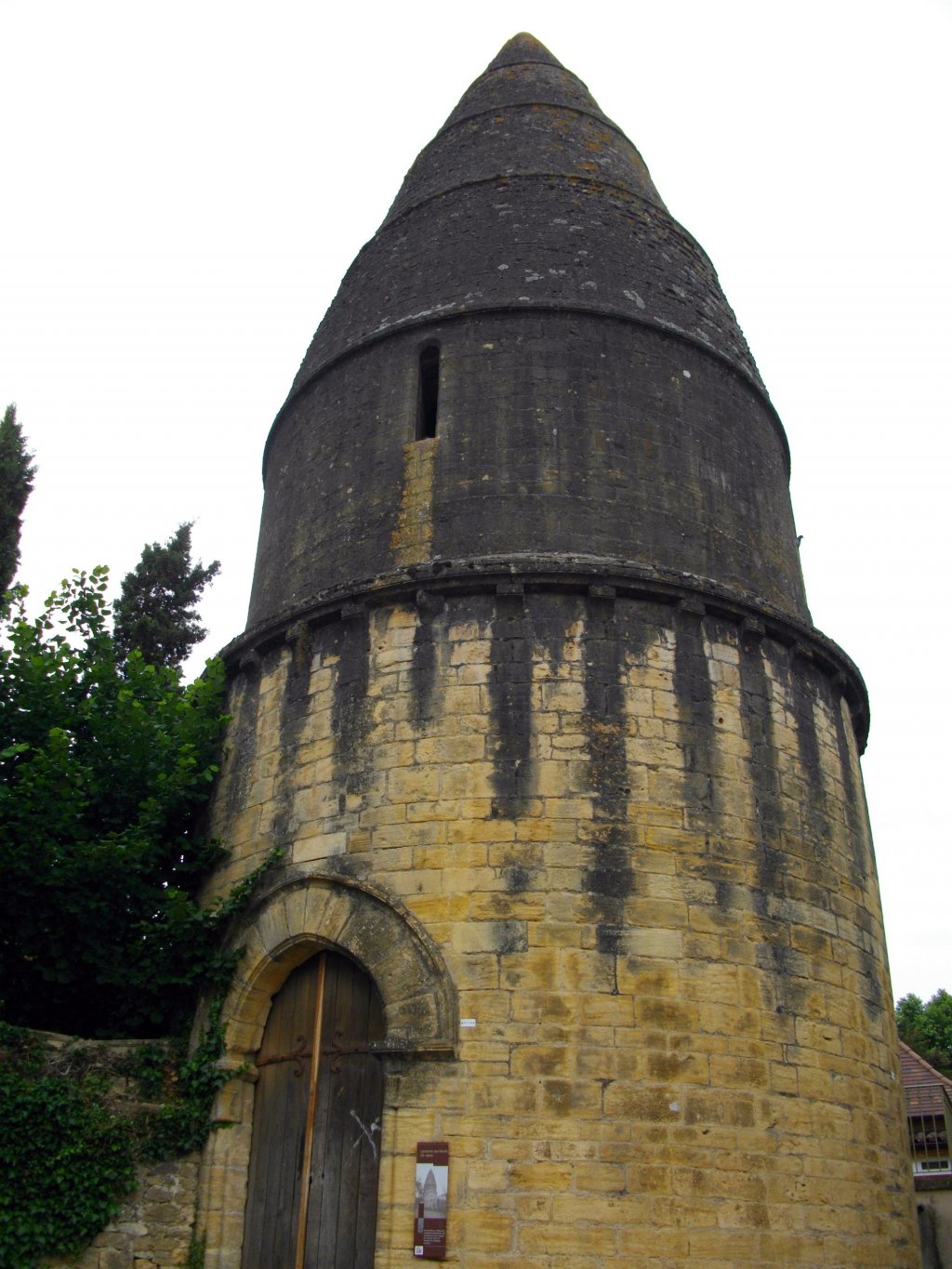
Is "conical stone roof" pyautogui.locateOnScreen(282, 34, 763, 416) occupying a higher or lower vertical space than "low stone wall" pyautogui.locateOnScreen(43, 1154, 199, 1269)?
higher

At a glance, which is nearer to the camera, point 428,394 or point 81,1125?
point 81,1125

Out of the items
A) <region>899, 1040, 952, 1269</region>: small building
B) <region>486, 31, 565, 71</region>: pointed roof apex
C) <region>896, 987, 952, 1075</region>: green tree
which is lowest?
<region>899, 1040, 952, 1269</region>: small building

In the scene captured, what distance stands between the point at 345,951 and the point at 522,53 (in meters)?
13.1

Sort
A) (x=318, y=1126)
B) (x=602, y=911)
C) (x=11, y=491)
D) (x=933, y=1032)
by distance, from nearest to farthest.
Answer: (x=602, y=911), (x=318, y=1126), (x=11, y=491), (x=933, y=1032)

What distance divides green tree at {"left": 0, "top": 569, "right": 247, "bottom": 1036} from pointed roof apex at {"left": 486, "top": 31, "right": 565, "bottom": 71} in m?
10.2

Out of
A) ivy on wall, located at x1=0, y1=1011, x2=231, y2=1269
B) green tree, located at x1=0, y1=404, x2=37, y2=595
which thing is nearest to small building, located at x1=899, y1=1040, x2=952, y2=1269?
ivy on wall, located at x1=0, y1=1011, x2=231, y2=1269

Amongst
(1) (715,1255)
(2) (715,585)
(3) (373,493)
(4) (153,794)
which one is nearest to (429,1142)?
(1) (715,1255)

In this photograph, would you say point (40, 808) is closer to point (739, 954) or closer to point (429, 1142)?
point (429, 1142)

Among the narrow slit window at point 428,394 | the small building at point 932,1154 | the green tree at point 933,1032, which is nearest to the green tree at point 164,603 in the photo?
the narrow slit window at point 428,394

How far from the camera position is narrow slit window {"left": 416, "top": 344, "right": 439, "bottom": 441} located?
11.4 meters

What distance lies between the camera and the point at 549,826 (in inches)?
341

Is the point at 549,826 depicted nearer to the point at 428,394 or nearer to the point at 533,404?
the point at 533,404

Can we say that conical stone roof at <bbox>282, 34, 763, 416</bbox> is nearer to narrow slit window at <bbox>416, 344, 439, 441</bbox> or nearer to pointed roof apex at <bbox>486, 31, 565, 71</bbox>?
narrow slit window at <bbox>416, 344, 439, 441</bbox>

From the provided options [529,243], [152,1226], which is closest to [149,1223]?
[152,1226]
